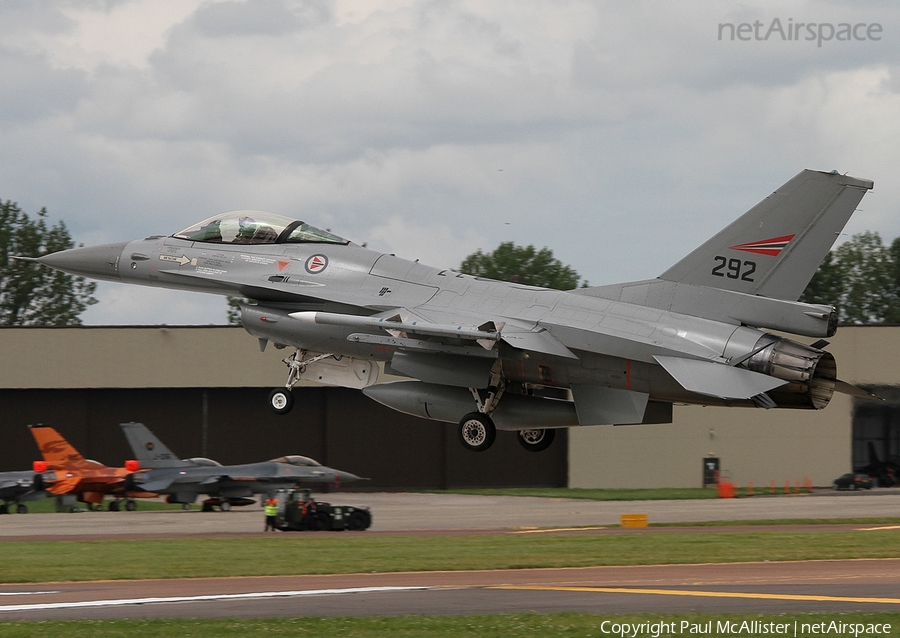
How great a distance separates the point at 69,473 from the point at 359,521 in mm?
13906

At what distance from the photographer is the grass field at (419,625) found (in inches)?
520

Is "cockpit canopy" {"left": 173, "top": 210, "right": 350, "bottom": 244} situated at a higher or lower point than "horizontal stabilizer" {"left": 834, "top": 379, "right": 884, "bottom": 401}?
higher

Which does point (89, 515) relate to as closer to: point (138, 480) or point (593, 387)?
point (138, 480)

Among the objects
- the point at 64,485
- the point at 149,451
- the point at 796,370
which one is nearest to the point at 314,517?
the point at 149,451

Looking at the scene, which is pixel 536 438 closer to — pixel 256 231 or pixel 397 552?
pixel 397 552

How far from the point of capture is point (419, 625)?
13.8 meters

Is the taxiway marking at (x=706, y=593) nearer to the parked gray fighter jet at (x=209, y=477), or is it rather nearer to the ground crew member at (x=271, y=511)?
the ground crew member at (x=271, y=511)

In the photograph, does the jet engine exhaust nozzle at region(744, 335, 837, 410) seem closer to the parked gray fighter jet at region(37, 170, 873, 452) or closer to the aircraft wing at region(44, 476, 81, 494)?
→ the parked gray fighter jet at region(37, 170, 873, 452)

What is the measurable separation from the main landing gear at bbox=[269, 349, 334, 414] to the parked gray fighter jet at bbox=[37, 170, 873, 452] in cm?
4

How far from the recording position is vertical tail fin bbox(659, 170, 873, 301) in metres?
20.8

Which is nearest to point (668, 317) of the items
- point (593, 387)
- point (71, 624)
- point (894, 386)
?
point (593, 387)

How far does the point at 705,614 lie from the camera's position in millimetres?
14359

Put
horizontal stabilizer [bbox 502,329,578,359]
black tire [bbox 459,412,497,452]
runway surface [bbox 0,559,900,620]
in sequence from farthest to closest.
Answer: black tire [bbox 459,412,497,452], horizontal stabilizer [bbox 502,329,578,359], runway surface [bbox 0,559,900,620]

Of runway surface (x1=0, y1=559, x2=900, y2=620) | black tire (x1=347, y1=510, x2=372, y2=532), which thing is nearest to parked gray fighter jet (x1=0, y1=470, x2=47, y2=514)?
black tire (x1=347, y1=510, x2=372, y2=532)
